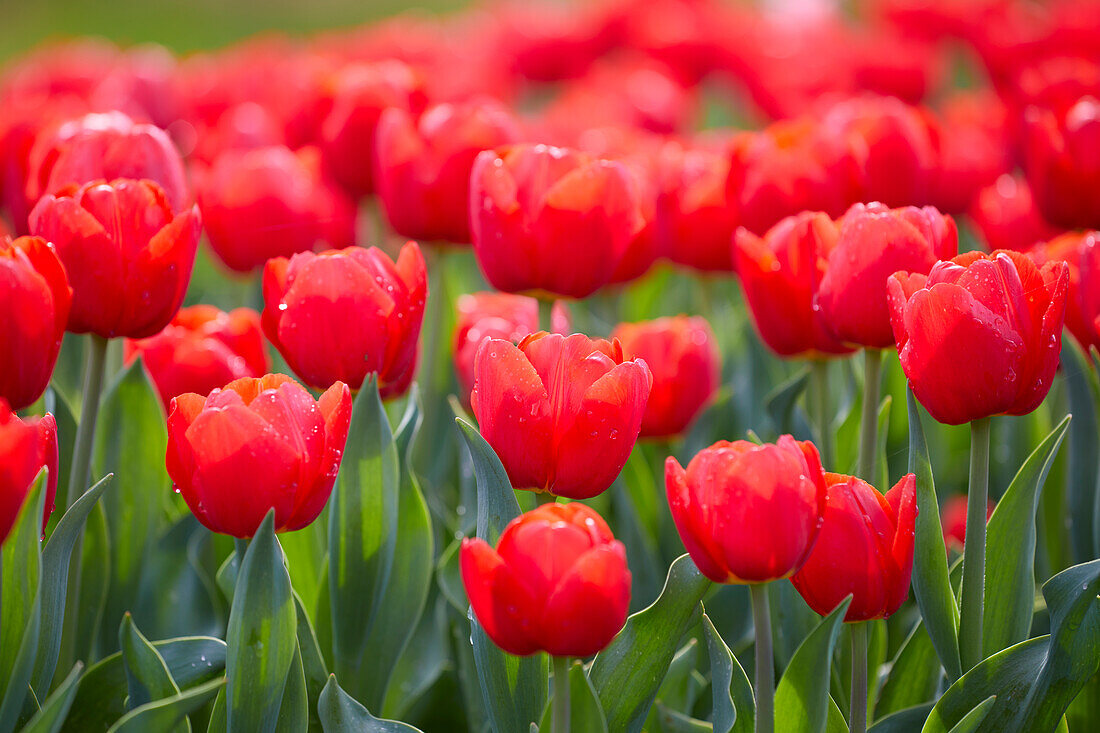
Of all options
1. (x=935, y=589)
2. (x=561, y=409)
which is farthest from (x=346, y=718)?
(x=935, y=589)

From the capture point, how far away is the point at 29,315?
35.4 inches

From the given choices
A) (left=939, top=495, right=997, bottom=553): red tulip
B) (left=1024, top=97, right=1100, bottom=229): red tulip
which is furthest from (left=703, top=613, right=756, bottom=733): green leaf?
(left=1024, top=97, right=1100, bottom=229): red tulip

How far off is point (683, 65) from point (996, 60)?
1.02m

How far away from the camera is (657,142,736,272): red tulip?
168 cm

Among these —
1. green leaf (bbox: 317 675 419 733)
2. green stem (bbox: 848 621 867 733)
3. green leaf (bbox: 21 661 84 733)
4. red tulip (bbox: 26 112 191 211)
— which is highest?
red tulip (bbox: 26 112 191 211)

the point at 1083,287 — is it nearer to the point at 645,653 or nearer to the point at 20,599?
the point at 645,653

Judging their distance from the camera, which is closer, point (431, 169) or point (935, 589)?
point (935, 589)

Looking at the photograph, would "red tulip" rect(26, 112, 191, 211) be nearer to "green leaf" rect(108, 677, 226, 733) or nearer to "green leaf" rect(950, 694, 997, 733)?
"green leaf" rect(108, 677, 226, 733)

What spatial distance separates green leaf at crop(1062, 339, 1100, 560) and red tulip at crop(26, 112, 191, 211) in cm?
105

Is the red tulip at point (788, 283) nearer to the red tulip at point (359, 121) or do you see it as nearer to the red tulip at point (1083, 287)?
the red tulip at point (1083, 287)

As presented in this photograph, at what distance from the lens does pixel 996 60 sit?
3336 mm

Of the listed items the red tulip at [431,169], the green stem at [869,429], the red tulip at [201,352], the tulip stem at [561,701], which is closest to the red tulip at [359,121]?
the red tulip at [431,169]

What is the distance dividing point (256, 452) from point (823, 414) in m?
0.77

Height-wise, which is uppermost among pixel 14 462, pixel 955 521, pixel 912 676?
pixel 14 462
